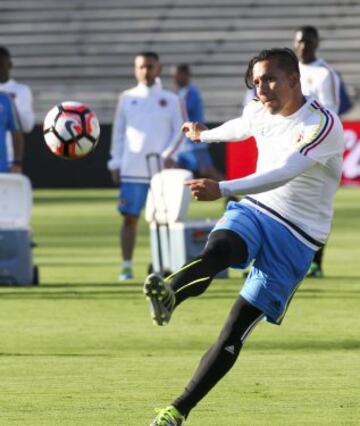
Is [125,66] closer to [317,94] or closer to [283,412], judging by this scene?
[317,94]

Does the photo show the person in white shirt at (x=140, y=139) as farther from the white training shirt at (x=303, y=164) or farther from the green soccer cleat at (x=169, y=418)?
the green soccer cleat at (x=169, y=418)

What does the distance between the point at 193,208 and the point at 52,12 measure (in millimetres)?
14185

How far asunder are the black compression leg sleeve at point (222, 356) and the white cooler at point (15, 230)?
7.14 m

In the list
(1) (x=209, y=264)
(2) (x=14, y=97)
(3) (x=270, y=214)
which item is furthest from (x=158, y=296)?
(2) (x=14, y=97)

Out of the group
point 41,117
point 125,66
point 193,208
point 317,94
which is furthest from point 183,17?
point 317,94

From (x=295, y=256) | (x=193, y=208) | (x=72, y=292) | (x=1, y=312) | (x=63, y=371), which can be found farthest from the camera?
(x=193, y=208)

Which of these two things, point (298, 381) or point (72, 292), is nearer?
point (298, 381)

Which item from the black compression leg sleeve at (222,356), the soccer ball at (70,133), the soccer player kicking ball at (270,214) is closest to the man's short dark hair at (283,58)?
the soccer player kicking ball at (270,214)

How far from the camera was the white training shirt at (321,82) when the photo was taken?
45.4ft

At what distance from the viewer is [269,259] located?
6.95 m

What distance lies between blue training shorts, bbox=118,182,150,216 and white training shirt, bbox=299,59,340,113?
1.99 m

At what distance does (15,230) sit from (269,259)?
23.4 ft

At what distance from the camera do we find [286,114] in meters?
7.19

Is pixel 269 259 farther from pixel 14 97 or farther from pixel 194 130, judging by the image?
pixel 14 97
